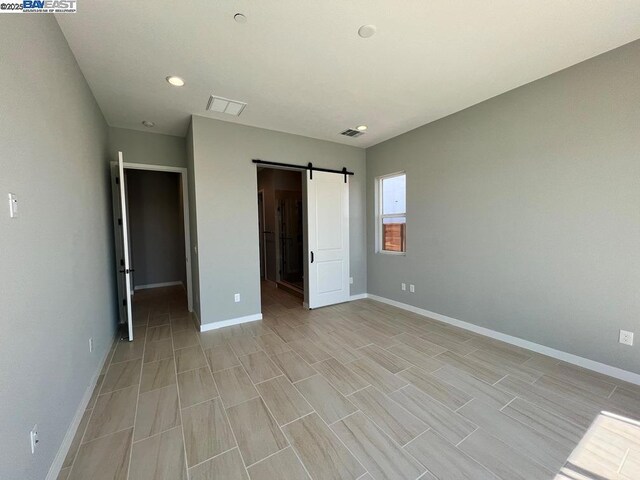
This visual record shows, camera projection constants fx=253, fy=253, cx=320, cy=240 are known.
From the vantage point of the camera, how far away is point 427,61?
2.26 meters

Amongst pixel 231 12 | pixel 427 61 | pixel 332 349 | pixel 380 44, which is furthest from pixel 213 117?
pixel 332 349

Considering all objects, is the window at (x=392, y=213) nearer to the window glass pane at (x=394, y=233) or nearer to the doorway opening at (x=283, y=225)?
the window glass pane at (x=394, y=233)

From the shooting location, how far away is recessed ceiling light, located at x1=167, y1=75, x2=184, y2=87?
241 cm

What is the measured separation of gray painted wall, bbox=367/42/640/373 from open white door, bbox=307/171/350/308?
135cm

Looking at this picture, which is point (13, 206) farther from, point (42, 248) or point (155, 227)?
point (155, 227)

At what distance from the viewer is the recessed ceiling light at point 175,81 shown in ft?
7.91

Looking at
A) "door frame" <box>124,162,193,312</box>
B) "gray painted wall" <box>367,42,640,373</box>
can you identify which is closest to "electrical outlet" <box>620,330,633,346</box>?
"gray painted wall" <box>367,42,640,373</box>

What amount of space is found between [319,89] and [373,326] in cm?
299

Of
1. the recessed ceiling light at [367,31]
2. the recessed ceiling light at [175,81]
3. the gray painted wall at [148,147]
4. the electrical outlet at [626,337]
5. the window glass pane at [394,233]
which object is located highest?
the recessed ceiling light at [367,31]

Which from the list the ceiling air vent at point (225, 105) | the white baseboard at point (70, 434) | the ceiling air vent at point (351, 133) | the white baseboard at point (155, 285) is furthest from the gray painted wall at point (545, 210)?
the white baseboard at point (155, 285)

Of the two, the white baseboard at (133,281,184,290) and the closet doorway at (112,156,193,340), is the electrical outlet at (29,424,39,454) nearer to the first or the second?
the closet doorway at (112,156,193,340)

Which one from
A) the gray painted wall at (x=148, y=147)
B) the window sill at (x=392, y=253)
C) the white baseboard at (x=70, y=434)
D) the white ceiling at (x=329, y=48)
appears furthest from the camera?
the window sill at (x=392, y=253)

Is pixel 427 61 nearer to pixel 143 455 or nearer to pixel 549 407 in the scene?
pixel 549 407

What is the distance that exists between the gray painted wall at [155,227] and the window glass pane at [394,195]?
4.53 metres
